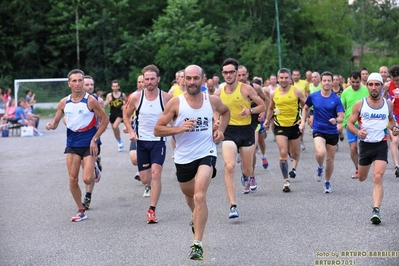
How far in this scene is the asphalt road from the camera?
25.8 ft

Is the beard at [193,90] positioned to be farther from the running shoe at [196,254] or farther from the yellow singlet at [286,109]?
the yellow singlet at [286,109]

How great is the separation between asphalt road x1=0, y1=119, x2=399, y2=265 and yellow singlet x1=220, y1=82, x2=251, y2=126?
1231mm

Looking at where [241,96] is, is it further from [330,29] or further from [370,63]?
[370,63]

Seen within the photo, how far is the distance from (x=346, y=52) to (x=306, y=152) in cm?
4326

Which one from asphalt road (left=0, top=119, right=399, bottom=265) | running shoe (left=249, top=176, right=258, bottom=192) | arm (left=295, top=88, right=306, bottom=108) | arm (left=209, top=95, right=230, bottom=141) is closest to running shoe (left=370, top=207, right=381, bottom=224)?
asphalt road (left=0, top=119, right=399, bottom=265)

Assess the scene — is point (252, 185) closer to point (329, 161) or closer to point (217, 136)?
point (329, 161)

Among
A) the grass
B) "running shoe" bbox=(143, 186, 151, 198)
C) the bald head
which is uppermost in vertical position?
the bald head

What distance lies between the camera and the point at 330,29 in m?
59.4

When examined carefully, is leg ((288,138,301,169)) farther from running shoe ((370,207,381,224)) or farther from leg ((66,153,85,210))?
leg ((66,153,85,210))

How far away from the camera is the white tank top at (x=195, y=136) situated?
8031 millimetres

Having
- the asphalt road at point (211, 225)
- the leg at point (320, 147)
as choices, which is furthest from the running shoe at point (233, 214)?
the leg at point (320, 147)

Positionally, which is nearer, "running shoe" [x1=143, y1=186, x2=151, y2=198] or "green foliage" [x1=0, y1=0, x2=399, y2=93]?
"running shoe" [x1=143, y1=186, x2=151, y2=198]

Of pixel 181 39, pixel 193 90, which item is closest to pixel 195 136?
pixel 193 90

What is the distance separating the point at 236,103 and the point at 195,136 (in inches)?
129
